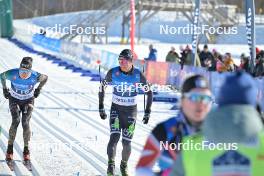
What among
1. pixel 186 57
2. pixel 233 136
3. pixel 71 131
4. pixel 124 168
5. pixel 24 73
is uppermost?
pixel 233 136

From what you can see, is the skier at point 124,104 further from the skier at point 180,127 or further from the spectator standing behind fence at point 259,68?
the spectator standing behind fence at point 259,68

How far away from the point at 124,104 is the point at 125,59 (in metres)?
0.68

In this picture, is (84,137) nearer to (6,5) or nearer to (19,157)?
(19,157)

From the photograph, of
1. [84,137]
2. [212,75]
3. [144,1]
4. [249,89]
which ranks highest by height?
[144,1]

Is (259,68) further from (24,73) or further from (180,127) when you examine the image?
(180,127)

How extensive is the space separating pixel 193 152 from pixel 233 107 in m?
0.36

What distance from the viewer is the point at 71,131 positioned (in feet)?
41.8

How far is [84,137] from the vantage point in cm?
1212

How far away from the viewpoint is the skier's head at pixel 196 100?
335 cm

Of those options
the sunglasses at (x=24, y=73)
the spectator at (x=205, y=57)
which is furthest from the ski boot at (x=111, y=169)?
the spectator at (x=205, y=57)

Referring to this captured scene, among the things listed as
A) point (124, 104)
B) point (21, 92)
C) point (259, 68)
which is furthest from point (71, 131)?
point (259, 68)

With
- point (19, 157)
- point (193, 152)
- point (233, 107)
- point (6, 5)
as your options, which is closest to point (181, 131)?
point (193, 152)

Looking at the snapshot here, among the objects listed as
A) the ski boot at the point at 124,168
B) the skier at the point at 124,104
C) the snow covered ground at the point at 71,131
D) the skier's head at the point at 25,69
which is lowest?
the snow covered ground at the point at 71,131

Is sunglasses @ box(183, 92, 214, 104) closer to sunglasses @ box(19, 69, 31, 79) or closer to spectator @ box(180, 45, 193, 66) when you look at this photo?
sunglasses @ box(19, 69, 31, 79)
